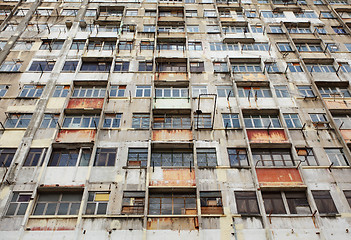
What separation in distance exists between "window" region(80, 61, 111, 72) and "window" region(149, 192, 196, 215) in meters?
12.9

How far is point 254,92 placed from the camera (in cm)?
2225

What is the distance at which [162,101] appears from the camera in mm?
21344

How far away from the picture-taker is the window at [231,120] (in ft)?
65.1

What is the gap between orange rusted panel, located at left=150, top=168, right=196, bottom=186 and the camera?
663 inches

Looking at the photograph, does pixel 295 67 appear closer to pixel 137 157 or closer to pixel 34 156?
pixel 137 157

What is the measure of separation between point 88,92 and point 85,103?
1.56 metres

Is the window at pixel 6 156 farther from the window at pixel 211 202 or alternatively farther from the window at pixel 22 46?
the window at pixel 211 202

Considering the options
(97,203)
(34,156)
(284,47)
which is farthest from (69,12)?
(284,47)

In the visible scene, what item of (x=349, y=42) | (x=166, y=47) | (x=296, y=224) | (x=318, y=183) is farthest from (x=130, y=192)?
(x=349, y=42)

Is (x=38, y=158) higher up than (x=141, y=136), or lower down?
lower down

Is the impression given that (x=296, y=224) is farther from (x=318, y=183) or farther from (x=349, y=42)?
(x=349, y=42)

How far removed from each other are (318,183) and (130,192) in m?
11.9

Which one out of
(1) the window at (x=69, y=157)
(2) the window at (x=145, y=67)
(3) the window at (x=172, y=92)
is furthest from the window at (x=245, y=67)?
(1) the window at (x=69, y=157)

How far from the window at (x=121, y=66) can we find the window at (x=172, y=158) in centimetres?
902
